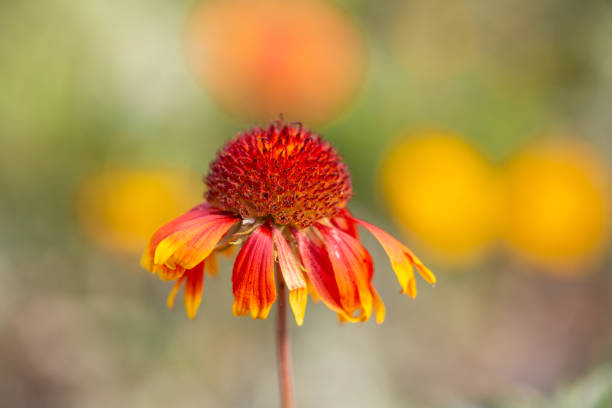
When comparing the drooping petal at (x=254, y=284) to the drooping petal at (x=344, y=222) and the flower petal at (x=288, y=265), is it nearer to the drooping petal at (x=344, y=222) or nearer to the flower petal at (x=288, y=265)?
the flower petal at (x=288, y=265)

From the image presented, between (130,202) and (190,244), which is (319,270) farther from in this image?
(130,202)

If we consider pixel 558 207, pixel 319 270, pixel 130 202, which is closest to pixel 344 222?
pixel 319 270

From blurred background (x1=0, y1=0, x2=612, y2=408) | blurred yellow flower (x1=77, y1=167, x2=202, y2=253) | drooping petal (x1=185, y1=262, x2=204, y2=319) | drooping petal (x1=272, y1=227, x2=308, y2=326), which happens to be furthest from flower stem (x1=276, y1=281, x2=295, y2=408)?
blurred yellow flower (x1=77, y1=167, x2=202, y2=253)

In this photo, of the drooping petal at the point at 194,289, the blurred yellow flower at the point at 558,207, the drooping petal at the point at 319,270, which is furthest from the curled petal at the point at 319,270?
the blurred yellow flower at the point at 558,207

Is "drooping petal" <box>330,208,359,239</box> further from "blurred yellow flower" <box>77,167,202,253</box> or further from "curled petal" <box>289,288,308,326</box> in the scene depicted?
"blurred yellow flower" <box>77,167,202,253</box>

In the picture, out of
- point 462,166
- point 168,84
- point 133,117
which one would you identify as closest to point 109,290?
point 133,117
